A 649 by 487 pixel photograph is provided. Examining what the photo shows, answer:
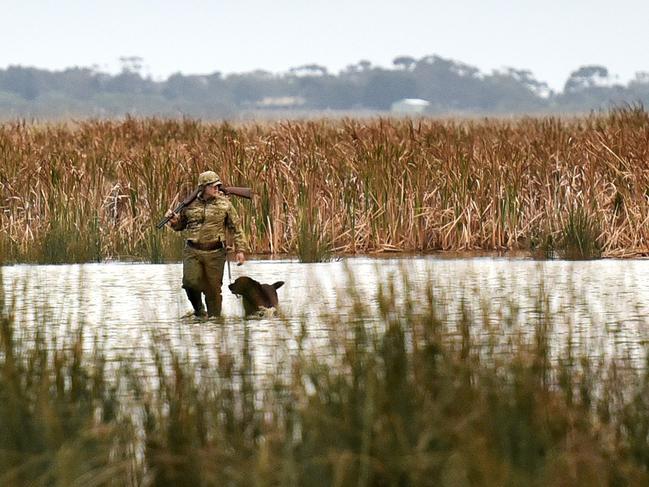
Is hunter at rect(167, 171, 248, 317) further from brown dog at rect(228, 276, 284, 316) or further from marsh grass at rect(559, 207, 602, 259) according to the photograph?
marsh grass at rect(559, 207, 602, 259)

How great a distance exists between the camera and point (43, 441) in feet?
13.9

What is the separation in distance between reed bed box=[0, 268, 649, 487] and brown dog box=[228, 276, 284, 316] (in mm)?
3342

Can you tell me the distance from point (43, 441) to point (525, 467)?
148 centimetres

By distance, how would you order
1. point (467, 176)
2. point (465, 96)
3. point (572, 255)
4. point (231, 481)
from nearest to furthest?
point (231, 481) → point (572, 255) → point (467, 176) → point (465, 96)

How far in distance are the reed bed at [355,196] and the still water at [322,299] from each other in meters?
0.62

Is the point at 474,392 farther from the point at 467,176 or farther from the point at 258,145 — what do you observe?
the point at 258,145

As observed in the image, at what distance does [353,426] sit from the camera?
4273 millimetres

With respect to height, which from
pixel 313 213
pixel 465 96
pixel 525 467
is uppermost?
pixel 465 96

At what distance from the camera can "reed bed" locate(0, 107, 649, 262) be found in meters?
13.5

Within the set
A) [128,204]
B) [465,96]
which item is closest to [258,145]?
[128,204]

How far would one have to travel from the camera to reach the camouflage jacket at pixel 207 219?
29.1ft

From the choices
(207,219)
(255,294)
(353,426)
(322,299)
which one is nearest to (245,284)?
(255,294)

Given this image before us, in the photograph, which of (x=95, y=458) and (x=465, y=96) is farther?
(x=465, y=96)

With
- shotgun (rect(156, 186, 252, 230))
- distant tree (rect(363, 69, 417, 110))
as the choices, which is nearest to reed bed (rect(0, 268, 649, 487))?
shotgun (rect(156, 186, 252, 230))
